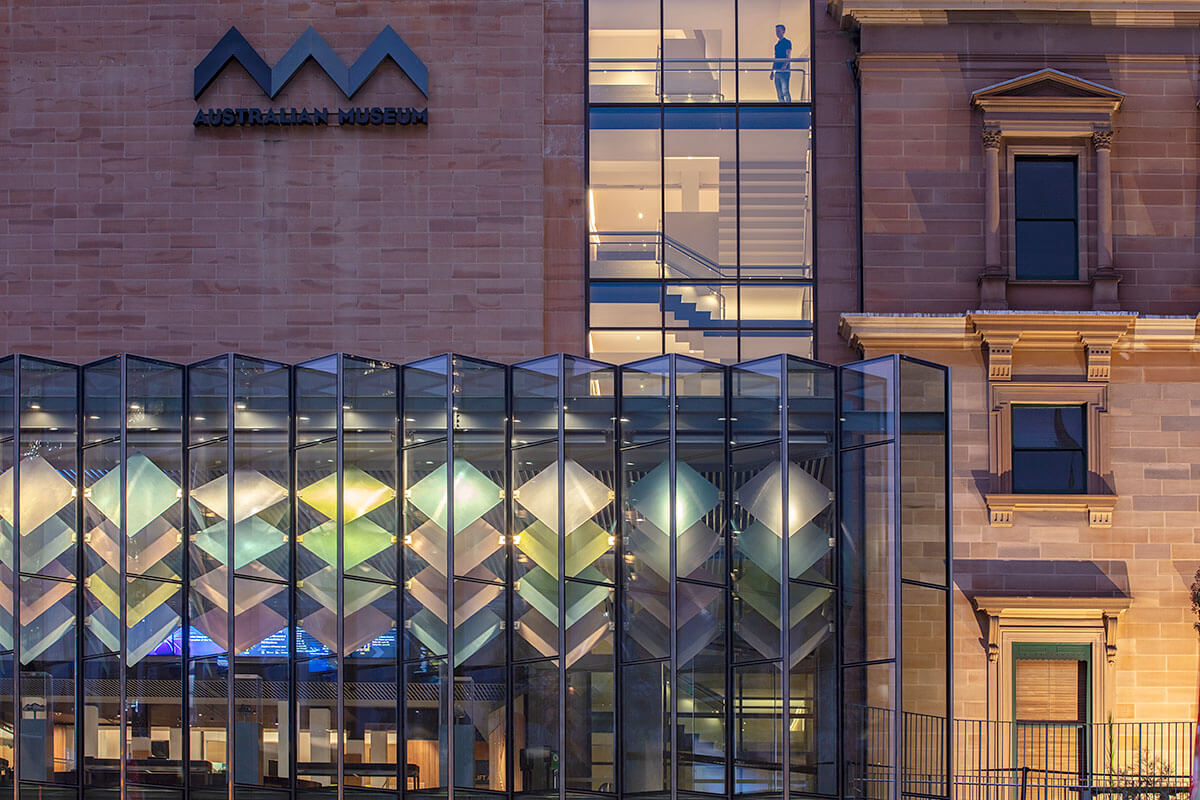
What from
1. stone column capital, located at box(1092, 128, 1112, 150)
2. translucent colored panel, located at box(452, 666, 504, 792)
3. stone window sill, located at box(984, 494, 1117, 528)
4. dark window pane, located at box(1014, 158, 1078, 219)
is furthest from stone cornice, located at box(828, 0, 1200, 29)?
translucent colored panel, located at box(452, 666, 504, 792)

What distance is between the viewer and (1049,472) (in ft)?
77.9

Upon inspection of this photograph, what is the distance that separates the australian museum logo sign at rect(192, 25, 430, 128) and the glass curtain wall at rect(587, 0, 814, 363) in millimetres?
3923

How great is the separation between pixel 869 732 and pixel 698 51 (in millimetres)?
14726

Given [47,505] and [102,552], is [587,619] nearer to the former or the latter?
[102,552]

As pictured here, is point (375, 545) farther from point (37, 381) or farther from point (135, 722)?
point (37, 381)

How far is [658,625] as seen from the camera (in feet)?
60.2

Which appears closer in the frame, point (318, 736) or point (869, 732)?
point (869, 732)

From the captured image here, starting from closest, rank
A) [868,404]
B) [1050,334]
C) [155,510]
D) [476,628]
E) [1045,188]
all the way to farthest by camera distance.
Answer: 1. [476,628]
2. [868,404]
3. [155,510]
4. [1050,334]
5. [1045,188]

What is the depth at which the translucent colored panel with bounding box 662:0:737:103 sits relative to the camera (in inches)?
1012

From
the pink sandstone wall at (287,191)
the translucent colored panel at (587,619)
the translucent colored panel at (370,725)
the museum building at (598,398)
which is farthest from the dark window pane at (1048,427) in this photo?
the translucent colored panel at (370,725)

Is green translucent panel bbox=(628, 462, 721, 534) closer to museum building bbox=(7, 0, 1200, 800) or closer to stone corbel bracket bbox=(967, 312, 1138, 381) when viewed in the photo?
museum building bbox=(7, 0, 1200, 800)

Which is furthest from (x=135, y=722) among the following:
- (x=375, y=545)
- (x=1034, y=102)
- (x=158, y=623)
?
(x=1034, y=102)

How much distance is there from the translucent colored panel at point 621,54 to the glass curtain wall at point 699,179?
0.03 meters

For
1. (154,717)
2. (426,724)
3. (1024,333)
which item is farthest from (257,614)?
(1024,333)
